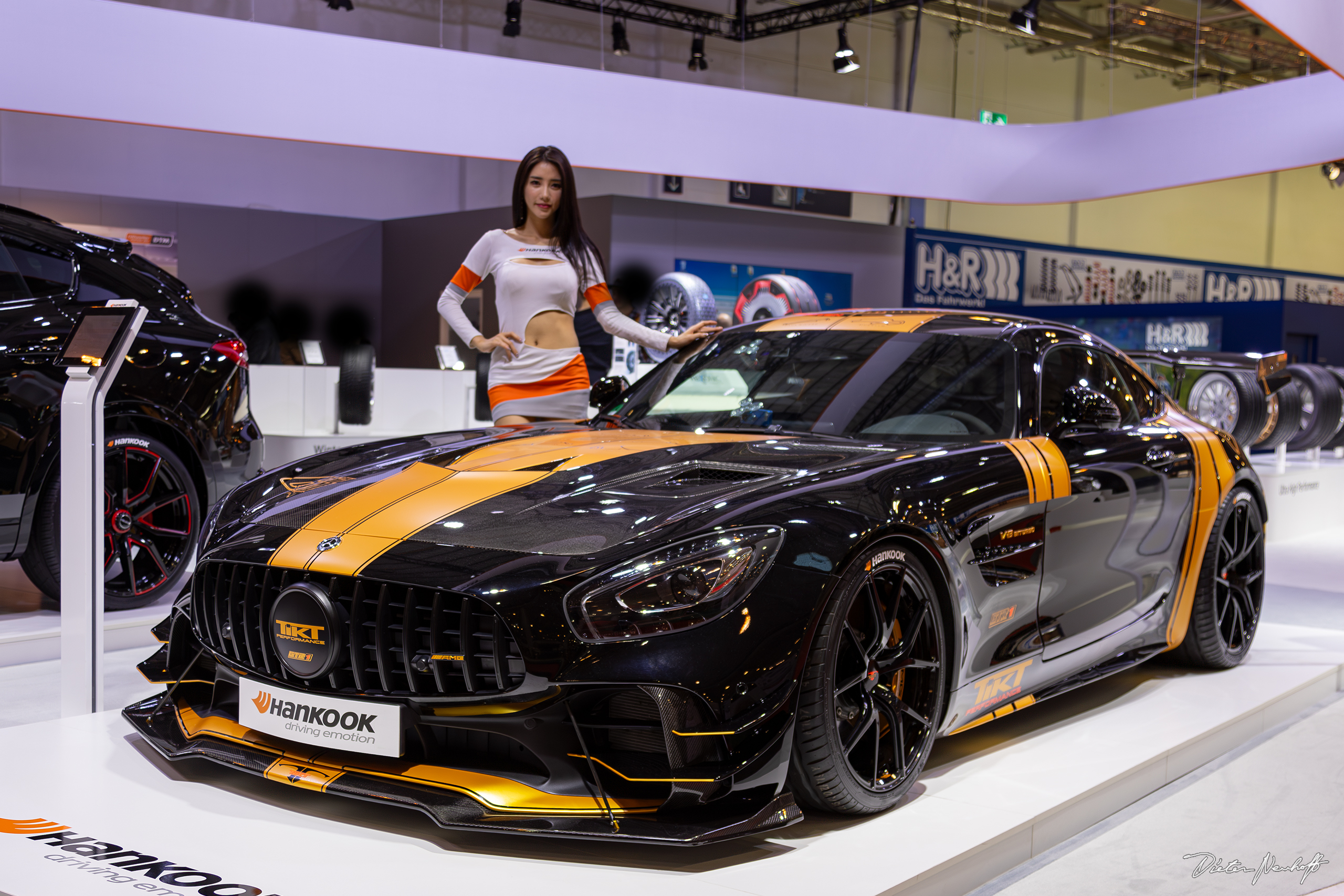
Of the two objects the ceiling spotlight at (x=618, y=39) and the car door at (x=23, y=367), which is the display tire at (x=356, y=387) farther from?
the ceiling spotlight at (x=618, y=39)

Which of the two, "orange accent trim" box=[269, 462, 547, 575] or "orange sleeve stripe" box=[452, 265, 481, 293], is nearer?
"orange accent trim" box=[269, 462, 547, 575]

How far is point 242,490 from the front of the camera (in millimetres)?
3098

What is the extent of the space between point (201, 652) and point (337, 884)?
0.82 meters

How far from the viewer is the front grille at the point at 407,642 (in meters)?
2.33

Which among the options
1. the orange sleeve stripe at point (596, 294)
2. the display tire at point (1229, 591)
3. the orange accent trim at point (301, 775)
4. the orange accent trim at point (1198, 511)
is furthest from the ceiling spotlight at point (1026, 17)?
the orange accent trim at point (301, 775)

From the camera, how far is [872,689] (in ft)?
8.78

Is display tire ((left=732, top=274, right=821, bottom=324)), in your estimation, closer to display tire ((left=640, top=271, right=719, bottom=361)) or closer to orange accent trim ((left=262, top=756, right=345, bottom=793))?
display tire ((left=640, top=271, right=719, bottom=361))

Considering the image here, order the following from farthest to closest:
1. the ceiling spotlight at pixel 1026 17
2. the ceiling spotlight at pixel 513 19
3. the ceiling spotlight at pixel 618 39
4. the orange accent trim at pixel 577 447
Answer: the ceiling spotlight at pixel 618 39 → the ceiling spotlight at pixel 513 19 → the ceiling spotlight at pixel 1026 17 → the orange accent trim at pixel 577 447

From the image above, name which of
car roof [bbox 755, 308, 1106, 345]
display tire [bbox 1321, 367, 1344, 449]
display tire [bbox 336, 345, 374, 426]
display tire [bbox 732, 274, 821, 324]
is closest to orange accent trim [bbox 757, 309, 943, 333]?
car roof [bbox 755, 308, 1106, 345]

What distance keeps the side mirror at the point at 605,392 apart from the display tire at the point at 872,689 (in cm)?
149

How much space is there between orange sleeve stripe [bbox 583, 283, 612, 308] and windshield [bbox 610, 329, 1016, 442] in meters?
0.60

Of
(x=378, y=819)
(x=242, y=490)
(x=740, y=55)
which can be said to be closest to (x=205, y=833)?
(x=378, y=819)

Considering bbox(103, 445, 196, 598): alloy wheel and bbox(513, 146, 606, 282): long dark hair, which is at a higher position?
bbox(513, 146, 606, 282): long dark hair
